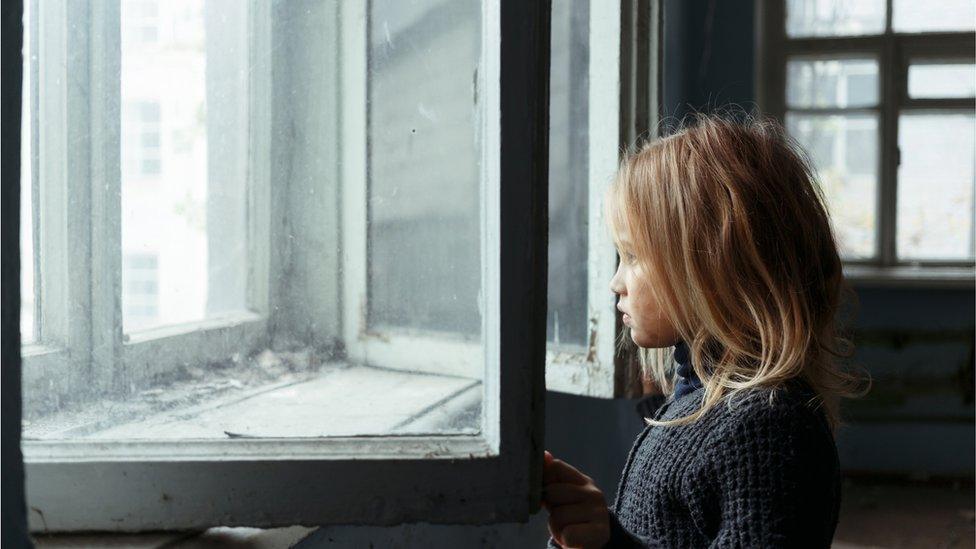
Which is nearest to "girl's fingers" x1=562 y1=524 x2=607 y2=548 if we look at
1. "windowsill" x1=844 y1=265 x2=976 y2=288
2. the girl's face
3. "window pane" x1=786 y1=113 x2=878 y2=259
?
the girl's face

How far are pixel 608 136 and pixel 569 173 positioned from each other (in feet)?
0.51

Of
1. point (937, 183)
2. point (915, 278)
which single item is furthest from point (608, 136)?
point (937, 183)

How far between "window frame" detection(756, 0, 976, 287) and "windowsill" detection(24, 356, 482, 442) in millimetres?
3032

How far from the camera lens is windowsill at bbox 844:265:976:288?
3.41 metres

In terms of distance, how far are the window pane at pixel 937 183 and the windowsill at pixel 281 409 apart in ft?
10.7

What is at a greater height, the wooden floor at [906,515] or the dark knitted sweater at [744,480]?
the dark knitted sweater at [744,480]

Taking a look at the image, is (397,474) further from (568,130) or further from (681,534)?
(568,130)

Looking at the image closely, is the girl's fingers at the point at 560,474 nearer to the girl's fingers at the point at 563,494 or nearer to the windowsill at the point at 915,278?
the girl's fingers at the point at 563,494

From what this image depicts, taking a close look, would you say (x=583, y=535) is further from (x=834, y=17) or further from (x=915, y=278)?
(x=834, y=17)

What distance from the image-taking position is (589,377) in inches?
53.1

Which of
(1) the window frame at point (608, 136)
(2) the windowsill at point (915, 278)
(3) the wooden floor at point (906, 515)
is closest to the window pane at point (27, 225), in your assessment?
(1) the window frame at point (608, 136)

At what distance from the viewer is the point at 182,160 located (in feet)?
2.98

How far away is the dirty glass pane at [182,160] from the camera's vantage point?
2.79 ft

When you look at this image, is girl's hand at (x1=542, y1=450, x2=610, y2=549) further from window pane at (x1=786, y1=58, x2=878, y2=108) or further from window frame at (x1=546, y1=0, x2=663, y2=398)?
window pane at (x1=786, y1=58, x2=878, y2=108)
